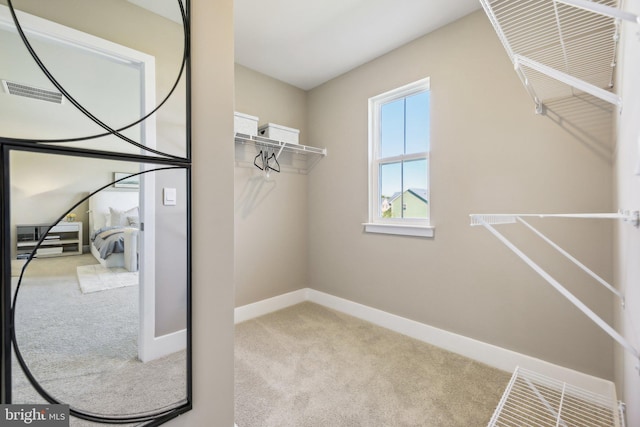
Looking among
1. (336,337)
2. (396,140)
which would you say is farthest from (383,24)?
(336,337)

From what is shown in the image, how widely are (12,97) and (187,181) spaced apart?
45 cm

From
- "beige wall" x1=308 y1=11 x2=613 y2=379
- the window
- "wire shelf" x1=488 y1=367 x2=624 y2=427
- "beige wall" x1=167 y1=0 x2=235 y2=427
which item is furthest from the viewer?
the window

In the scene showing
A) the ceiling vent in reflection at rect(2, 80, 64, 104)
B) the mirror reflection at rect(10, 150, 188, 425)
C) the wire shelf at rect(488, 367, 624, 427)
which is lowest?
the wire shelf at rect(488, 367, 624, 427)

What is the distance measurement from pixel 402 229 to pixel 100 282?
2129mm

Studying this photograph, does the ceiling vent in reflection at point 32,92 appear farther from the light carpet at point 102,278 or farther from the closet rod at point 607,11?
the closet rod at point 607,11

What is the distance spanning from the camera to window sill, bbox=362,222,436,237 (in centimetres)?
228

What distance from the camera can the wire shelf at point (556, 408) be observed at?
1.41m

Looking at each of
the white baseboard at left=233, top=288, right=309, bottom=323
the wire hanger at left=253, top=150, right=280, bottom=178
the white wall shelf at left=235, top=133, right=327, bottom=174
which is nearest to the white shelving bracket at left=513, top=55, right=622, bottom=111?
the white wall shelf at left=235, top=133, right=327, bottom=174

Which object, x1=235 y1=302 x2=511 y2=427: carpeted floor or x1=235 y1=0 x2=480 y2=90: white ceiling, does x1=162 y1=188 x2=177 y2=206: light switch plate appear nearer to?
x1=235 y1=302 x2=511 y2=427: carpeted floor

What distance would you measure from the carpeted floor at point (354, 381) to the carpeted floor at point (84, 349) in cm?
74

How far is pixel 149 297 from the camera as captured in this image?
932 mm

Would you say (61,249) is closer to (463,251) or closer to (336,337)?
(336,337)

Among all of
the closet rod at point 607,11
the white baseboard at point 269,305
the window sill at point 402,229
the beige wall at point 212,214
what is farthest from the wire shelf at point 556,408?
the white baseboard at point 269,305

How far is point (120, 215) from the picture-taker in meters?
0.89
